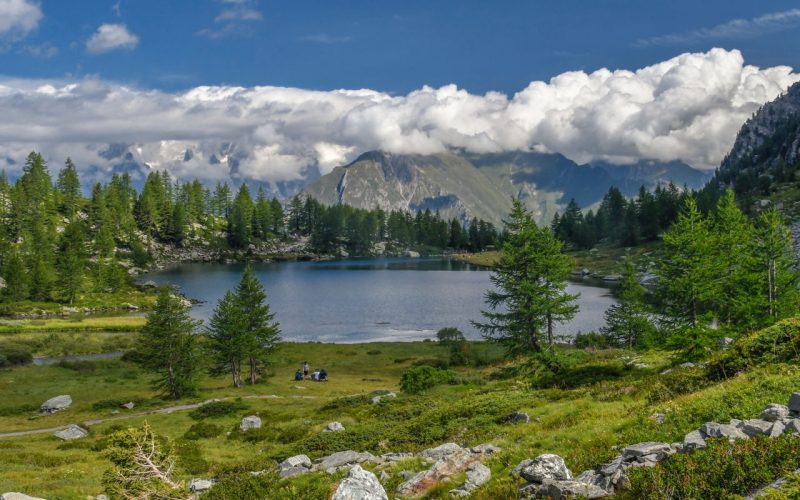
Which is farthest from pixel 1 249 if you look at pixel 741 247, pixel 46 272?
pixel 741 247

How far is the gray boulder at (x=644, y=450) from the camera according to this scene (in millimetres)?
12125

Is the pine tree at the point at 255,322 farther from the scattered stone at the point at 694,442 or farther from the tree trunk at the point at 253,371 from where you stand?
the scattered stone at the point at 694,442

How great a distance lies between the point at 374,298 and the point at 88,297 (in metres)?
66.7

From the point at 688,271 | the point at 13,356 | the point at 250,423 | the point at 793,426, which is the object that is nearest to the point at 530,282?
A: the point at 688,271

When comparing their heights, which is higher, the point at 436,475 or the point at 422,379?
the point at 436,475

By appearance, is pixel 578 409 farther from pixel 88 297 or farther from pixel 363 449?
pixel 88 297

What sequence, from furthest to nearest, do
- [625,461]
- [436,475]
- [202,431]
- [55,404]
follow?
1. [55,404]
2. [202,431]
3. [436,475]
4. [625,461]

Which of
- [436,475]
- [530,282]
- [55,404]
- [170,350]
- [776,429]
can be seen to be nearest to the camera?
[776,429]

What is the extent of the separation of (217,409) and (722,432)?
127 feet

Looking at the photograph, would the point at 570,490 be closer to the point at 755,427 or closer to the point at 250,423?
the point at 755,427

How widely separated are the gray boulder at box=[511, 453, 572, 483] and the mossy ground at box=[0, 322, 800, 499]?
56cm

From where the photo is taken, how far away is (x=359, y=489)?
12.5 metres

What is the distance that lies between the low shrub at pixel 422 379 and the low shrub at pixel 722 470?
3343 centimetres

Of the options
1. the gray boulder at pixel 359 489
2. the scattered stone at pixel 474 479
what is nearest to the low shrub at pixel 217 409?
the gray boulder at pixel 359 489
